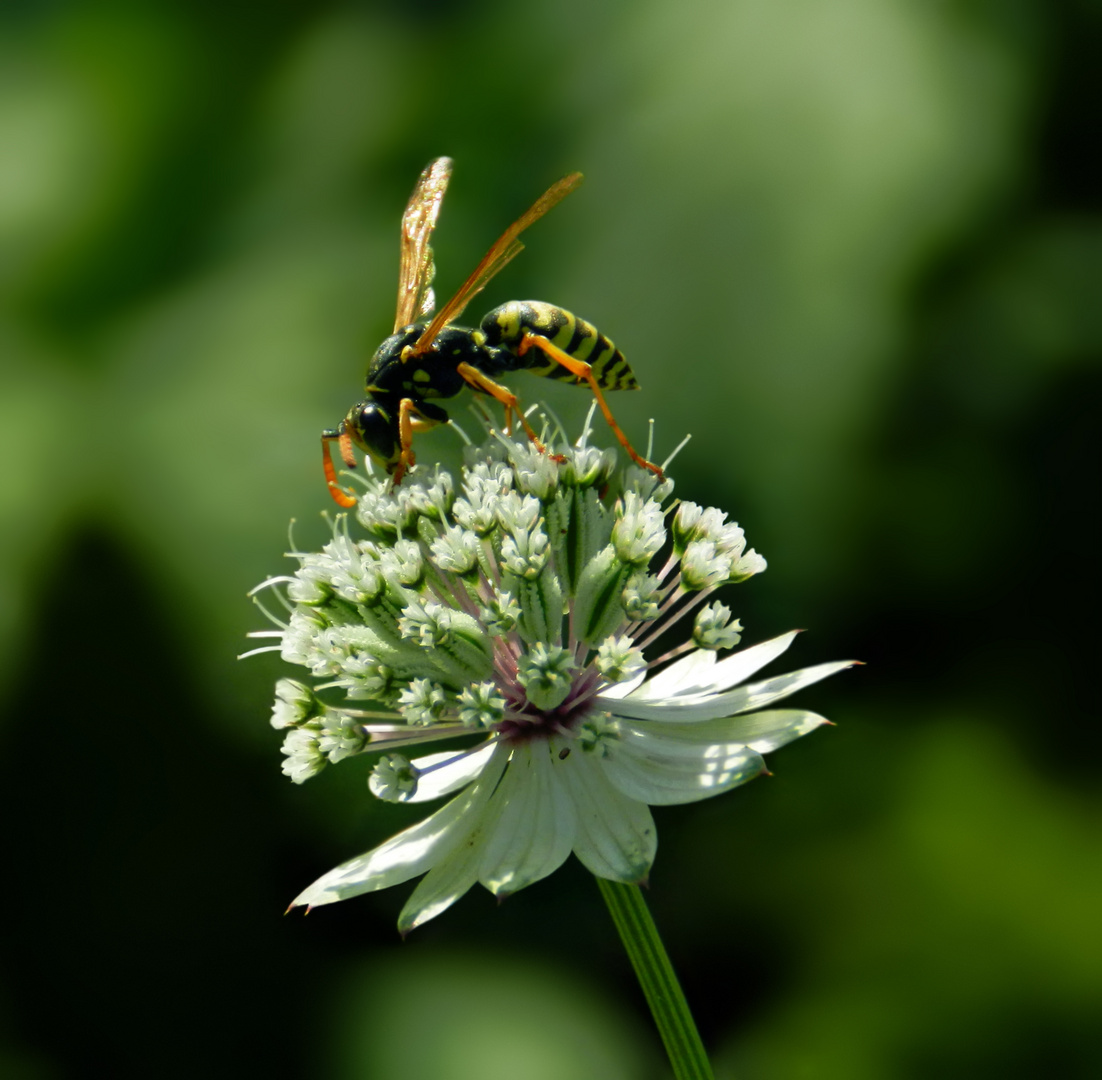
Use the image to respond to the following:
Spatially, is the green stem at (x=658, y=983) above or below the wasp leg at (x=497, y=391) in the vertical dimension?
below

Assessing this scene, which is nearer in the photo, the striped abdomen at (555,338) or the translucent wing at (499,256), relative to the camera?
the translucent wing at (499,256)

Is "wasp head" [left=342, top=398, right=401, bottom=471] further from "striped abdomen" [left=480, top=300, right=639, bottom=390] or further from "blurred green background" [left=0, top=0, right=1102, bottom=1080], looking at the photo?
"blurred green background" [left=0, top=0, right=1102, bottom=1080]

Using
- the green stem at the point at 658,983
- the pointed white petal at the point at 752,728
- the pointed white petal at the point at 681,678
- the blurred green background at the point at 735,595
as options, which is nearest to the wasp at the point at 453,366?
the pointed white petal at the point at 681,678

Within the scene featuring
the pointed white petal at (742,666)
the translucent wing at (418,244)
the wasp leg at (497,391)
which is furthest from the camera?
the translucent wing at (418,244)

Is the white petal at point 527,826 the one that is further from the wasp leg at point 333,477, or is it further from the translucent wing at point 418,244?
the translucent wing at point 418,244

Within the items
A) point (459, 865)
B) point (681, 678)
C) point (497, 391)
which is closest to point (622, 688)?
point (681, 678)

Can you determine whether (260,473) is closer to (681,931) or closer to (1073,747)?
(681,931)

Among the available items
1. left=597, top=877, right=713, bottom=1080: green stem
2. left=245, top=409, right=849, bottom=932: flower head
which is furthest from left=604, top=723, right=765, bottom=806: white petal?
left=597, top=877, right=713, bottom=1080: green stem

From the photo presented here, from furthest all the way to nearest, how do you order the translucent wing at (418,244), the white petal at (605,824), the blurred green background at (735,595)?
the blurred green background at (735,595), the translucent wing at (418,244), the white petal at (605,824)

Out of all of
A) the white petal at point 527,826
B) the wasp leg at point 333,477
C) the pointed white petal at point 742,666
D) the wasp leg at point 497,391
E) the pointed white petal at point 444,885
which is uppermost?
the wasp leg at point 497,391
